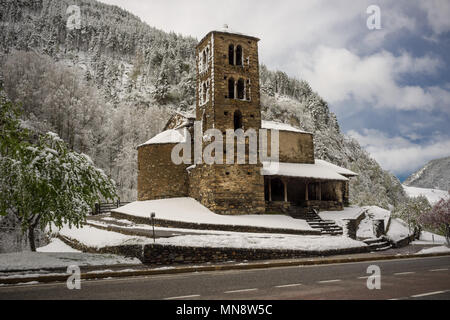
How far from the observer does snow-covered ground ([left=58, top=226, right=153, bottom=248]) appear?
1609 cm

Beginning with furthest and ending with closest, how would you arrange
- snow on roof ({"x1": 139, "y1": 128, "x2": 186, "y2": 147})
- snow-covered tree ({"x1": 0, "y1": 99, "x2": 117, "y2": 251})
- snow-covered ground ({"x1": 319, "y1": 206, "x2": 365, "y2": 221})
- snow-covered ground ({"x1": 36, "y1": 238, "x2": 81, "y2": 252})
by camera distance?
snow on roof ({"x1": 139, "y1": 128, "x2": 186, "y2": 147}) < snow-covered ground ({"x1": 319, "y1": 206, "x2": 365, "y2": 221}) < snow-covered ground ({"x1": 36, "y1": 238, "x2": 81, "y2": 252}) < snow-covered tree ({"x1": 0, "y1": 99, "x2": 117, "y2": 251})

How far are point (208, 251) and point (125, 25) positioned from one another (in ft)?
551

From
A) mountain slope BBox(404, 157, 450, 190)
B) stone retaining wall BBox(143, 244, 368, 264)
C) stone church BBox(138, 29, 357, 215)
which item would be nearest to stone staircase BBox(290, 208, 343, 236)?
stone church BBox(138, 29, 357, 215)

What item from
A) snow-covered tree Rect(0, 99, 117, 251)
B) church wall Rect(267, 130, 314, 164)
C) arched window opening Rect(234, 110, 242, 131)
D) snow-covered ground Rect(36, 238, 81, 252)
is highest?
arched window opening Rect(234, 110, 242, 131)

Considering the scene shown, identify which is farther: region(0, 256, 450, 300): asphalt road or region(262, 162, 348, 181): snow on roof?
region(262, 162, 348, 181): snow on roof

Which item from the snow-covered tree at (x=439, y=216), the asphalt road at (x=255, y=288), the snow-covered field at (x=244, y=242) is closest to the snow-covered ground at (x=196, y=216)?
the snow-covered field at (x=244, y=242)

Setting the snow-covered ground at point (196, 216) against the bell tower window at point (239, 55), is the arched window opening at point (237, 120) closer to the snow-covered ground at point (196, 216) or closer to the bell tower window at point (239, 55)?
the bell tower window at point (239, 55)

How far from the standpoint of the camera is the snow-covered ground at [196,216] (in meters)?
22.9

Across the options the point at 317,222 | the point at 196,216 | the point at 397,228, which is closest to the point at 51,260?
the point at 196,216

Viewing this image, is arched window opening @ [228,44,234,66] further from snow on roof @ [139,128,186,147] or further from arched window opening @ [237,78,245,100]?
snow on roof @ [139,128,186,147]

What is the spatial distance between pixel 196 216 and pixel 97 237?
656 cm

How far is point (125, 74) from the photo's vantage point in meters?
115

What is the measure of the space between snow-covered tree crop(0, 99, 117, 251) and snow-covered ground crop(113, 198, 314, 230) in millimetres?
9782

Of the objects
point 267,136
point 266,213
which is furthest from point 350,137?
point 266,213
